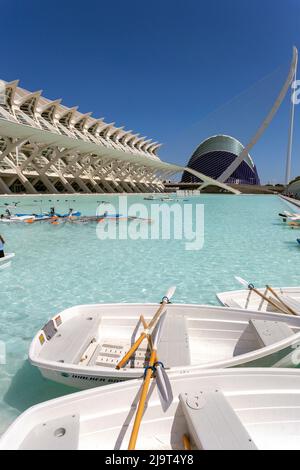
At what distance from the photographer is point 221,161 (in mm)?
86625

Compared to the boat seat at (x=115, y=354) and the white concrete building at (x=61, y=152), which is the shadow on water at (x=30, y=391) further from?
the white concrete building at (x=61, y=152)

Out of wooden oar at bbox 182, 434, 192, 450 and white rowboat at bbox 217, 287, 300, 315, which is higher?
white rowboat at bbox 217, 287, 300, 315

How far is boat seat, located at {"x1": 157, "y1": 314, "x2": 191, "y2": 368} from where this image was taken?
286cm

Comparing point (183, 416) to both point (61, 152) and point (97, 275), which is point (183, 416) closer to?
point (97, 275)

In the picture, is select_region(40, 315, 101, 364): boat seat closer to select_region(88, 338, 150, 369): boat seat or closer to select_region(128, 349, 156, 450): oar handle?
select_region(88, 338, 150, 369): boat seat

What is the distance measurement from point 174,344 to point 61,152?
3872 cm

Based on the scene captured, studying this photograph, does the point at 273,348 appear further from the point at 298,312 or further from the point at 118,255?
the point at 118,255

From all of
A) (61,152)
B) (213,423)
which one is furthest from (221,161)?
(213,423)

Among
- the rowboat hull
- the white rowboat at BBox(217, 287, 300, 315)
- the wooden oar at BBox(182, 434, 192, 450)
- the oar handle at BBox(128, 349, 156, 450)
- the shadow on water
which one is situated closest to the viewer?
the oar handle at BBox(128, 349, 156, 450)

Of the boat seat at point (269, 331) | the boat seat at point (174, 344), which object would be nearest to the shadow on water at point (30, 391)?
the boat seat at point (174, 344)

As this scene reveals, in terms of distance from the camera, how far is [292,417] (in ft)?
6.81

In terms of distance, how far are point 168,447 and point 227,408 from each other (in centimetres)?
49

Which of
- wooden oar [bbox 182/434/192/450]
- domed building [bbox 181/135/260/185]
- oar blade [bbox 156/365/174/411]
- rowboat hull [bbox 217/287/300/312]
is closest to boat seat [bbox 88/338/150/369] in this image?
oar blade [bbox 156/365/174/411]
